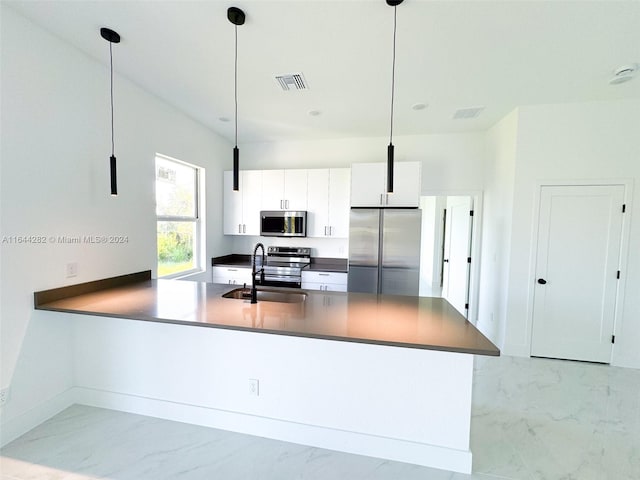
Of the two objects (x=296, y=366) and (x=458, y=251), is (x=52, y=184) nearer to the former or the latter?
(x=296, y=366)

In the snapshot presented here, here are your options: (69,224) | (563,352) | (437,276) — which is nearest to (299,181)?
(69,224)

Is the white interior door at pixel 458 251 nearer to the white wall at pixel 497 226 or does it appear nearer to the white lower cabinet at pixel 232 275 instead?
the white wall at pixel 497 226

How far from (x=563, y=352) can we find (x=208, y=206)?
16.0ft

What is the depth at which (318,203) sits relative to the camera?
4.25 meters

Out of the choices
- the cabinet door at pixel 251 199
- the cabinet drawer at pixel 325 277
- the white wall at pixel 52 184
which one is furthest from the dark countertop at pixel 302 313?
the cabinet door at pixel 251 199

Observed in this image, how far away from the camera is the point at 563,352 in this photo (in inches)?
128

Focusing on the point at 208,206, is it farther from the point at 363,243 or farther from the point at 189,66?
the point at 363,243

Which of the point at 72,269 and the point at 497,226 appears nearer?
the point at 72,269

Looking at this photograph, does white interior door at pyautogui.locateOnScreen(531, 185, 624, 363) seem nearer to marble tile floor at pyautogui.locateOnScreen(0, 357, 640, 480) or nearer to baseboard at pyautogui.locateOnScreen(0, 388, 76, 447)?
marble tile floor at pyautogui.locateOnScreen(0, 357, 640, 480)

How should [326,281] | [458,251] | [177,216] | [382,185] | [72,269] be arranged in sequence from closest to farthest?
1. [72,269]
2. [177,216]
3. [382,185]
4. [326,281]
5. [458,251]

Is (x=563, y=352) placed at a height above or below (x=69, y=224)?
below

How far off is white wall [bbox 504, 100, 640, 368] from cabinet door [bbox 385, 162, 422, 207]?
1082 millimetres

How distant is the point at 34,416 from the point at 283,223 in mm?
3130

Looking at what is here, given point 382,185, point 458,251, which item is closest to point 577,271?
point 458,251
